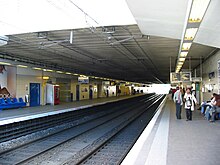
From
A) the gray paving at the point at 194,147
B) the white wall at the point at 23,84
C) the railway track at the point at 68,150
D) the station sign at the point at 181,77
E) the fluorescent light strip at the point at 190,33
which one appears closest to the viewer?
the gray paving at the point at 194,147

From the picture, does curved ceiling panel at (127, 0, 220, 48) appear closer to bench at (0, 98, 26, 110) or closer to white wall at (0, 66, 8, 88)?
bench at (0, 98, 26, 110)

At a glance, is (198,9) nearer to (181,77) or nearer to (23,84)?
(181,77)

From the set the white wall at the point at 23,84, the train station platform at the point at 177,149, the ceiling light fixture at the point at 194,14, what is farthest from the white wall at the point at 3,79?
the ceiling light fixture at the point at 194,14

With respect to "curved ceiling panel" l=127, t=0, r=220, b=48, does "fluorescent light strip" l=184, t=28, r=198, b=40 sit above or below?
below

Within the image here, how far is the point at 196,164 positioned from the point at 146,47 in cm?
1044

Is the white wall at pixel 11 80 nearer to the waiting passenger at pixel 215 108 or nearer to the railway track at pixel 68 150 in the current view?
the railway track at pixel 68 150

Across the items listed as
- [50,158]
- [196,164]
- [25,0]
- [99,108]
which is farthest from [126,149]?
[99,108]

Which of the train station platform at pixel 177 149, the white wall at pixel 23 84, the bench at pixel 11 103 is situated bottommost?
the train station platform at pixel 177 149

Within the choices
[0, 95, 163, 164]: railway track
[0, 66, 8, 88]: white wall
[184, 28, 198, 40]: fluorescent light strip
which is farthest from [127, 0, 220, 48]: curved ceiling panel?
[0, 66, 8, 88]: white wall

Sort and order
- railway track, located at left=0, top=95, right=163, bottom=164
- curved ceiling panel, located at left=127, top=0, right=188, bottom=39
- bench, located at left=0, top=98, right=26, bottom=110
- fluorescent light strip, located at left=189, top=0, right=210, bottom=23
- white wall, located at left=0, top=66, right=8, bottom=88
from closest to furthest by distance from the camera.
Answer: fluorescent light strip, located at left=189, top=0, right=210, bottom=23
curved ceiling panel, located at left=127, top=0, right=188, bottom=39
railway track, located at left=0, top=95, right=163, bottom=164
bench, located at left=0, top=98, right=26, bottom=110
white wall, located at left=0, top=66, right=8, bottom=88

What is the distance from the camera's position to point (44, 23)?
9.32 meters

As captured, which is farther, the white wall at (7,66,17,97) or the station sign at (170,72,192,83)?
the white wall at (7,66,17,97)

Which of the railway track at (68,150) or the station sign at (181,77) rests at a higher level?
the station sign at (181,77)

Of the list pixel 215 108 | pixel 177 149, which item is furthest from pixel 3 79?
pixel 177 149
